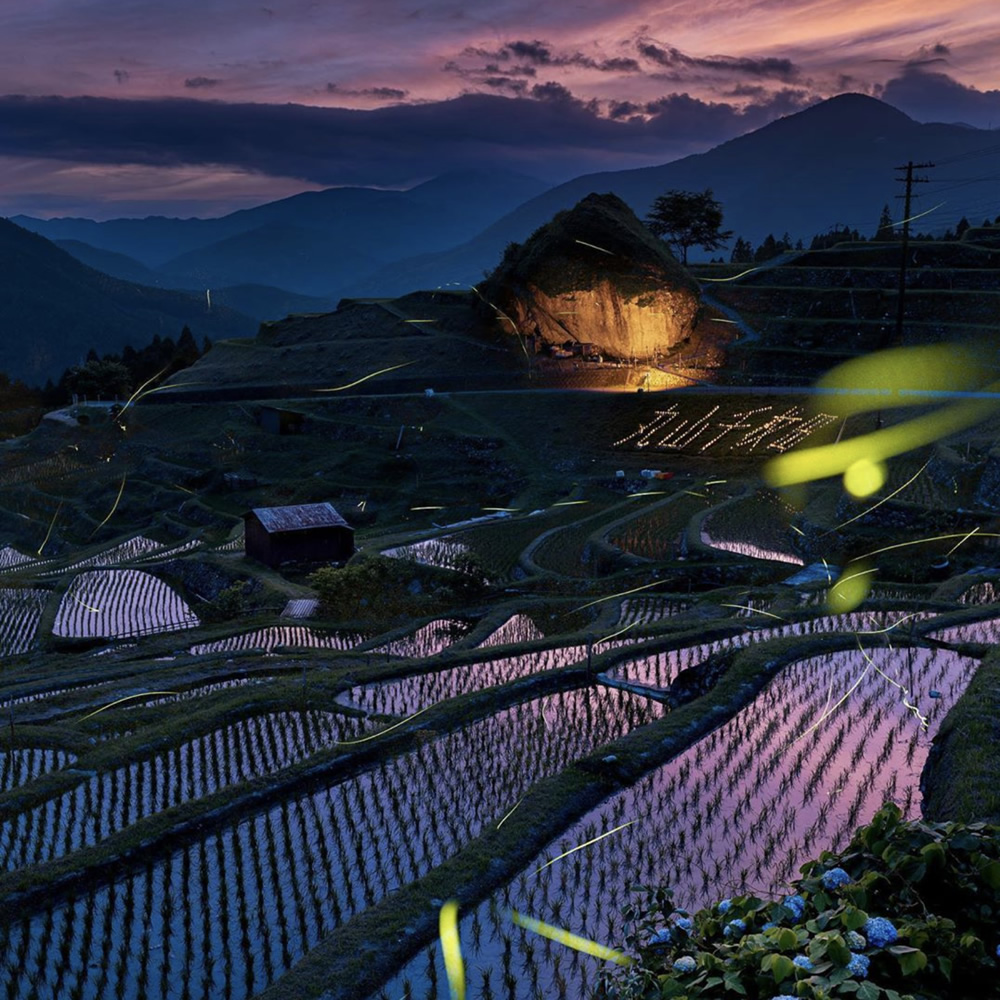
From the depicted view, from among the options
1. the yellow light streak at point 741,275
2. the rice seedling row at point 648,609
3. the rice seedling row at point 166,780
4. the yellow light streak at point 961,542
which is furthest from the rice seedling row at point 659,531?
the yellow light streak at point 741,275

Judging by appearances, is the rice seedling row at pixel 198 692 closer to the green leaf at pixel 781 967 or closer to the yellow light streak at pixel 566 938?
the yellow light streak at pixel 566 938

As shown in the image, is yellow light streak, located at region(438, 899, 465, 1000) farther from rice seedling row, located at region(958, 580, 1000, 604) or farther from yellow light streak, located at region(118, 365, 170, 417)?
yellow light streak, located at region(118, 365, 170, 417)

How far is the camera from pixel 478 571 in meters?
28.2

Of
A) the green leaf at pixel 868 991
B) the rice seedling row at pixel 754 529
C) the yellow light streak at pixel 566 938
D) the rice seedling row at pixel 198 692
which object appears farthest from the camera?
the rice seedling row at pixel 754 529

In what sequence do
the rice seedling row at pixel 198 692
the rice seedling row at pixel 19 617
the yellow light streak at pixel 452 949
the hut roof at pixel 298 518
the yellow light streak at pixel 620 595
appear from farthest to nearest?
1. the hut roof at pixel 298 518
2. the rice seedling row at pixel 19 617
3. the yellow light streak at pixel 620 595
4. the rice seedling row at pixel 198 692
5. the yellow light streak at pixel 452 949

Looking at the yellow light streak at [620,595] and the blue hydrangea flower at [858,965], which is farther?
the yellow light streak at [620,595]

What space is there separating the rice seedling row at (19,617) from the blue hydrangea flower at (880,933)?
27.6m

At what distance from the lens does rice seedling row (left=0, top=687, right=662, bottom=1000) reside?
8320 mm

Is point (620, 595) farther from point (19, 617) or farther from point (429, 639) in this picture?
point (19, 617)

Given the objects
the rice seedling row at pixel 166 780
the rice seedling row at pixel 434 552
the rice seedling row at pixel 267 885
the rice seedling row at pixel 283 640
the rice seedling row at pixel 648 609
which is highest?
the rice seedling row at pixel 267 885

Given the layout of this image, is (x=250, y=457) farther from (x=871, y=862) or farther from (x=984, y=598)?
(x=871, y=862)

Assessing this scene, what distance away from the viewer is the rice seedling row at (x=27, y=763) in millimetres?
14069

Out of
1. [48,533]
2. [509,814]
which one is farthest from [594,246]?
[509,814]

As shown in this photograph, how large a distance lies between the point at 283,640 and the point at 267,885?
16.2 meters
